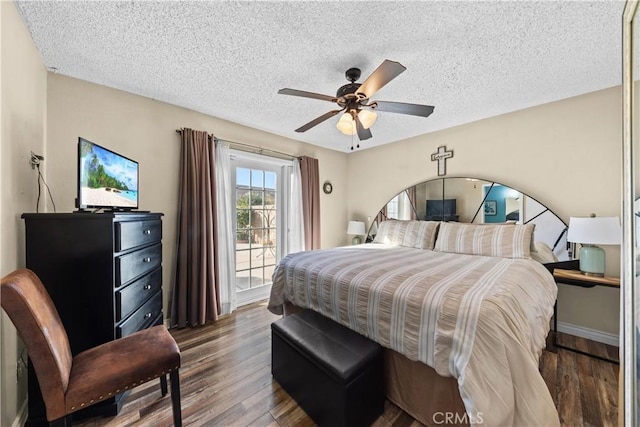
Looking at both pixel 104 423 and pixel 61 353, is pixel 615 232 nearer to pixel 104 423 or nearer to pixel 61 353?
pixel 61 353

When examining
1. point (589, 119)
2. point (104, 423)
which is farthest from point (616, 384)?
point (104, 423)

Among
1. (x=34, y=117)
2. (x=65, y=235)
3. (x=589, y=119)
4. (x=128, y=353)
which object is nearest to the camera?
(x=128, y=353)

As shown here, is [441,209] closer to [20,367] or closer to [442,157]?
[442,157]

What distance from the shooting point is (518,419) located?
42.1 inches

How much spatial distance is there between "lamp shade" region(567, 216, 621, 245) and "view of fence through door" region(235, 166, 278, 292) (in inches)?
132

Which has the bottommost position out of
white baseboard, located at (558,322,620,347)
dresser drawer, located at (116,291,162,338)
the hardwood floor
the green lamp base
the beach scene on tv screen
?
the hardwood floor

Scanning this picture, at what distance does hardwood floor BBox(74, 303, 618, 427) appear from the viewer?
1428 millimetres

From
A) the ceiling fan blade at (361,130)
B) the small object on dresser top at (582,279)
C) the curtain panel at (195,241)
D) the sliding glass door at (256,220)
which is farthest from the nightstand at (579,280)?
the curtain panel at (195,241)

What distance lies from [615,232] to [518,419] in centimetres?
192

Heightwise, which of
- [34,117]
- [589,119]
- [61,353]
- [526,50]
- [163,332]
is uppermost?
[526,50]

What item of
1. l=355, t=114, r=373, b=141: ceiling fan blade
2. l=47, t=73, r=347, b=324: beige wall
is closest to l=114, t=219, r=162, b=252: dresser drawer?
l=47, t=73, r=347, b=324: beige wall

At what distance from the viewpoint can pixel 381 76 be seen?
153 cm

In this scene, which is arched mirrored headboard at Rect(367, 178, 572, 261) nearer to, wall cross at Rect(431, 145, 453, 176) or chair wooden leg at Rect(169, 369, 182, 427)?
wall cross at Rect(431, 145, 453, 176)

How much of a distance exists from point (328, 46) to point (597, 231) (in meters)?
2.67
